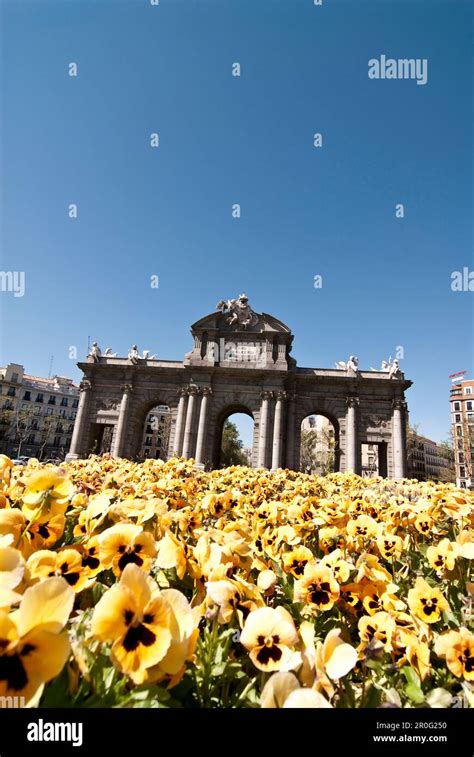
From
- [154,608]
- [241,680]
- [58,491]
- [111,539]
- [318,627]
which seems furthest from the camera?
[318,627]

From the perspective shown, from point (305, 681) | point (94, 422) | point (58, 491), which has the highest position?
point (94, 422)

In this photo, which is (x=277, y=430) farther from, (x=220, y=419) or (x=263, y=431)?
(x=220, y=419)

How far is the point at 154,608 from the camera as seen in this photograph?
3.67 ft

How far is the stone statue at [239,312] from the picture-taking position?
106ft

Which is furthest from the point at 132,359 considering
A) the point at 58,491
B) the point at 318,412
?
the point at 58,491

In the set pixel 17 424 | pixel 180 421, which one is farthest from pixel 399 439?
pixel 17 424

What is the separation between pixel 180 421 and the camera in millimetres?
30984

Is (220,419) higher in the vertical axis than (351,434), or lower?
higher

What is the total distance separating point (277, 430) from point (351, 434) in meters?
6.21

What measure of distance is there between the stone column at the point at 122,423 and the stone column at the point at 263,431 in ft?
39.3

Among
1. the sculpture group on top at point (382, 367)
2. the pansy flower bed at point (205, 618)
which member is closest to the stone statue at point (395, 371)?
the sculpture group on top at point (382, 367)
